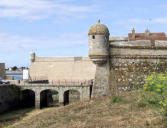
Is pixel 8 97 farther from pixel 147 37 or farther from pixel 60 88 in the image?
pixel 147 37

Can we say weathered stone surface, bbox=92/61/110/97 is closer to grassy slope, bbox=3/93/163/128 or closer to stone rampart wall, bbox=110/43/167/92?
stone rampart wall, bbox=110/43/167/92

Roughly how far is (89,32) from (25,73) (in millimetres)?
32504

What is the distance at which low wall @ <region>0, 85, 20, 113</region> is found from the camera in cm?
3797

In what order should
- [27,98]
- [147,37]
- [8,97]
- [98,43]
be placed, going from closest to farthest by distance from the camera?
[98,43]
[147,37]
[8,97]
[27,98]

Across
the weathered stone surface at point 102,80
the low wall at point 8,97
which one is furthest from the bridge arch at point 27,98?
the weathered stone surface at point 102,80

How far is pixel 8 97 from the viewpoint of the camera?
4009 centimetres

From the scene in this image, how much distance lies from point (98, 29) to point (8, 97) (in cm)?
2081

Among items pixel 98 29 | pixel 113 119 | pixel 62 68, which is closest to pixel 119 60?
pixel 98 29

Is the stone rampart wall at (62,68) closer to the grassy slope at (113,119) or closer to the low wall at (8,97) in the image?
the low wall at (8,97)

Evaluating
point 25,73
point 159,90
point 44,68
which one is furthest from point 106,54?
point 44,68

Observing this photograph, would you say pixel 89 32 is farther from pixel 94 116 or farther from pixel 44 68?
pixel 44 68

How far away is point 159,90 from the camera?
9977 mm

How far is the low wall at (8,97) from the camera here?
38.0 m

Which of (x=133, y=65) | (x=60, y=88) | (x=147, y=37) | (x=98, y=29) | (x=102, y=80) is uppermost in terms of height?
(x=147, y=37)
